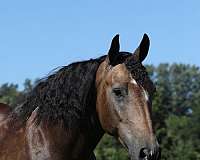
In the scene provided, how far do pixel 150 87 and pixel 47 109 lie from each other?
3.98 ft

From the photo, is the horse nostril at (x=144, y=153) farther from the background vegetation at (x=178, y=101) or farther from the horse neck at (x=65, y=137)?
the background vegetation at (x=178, y=101)

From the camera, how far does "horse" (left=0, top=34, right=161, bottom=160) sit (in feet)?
20.5

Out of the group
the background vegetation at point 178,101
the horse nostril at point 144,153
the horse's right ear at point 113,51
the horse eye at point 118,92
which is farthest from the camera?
the background vegetation at point 178,101

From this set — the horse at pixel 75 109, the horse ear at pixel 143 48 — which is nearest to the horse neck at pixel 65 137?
the horse at pixel 75 109

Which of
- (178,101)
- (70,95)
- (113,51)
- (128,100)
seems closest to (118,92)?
(128,100)

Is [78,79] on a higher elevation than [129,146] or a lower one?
higher

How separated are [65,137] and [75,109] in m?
0.33

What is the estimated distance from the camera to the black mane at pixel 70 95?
6.53 m

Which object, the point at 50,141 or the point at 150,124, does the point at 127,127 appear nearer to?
the point at 150,124

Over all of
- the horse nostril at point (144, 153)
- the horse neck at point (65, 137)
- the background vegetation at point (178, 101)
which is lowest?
the background vegetation at point (178, 101)

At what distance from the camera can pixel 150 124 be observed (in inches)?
232

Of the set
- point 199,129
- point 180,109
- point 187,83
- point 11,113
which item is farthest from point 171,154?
point 187,83

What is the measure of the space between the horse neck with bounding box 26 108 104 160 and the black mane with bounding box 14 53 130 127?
80 millimetres

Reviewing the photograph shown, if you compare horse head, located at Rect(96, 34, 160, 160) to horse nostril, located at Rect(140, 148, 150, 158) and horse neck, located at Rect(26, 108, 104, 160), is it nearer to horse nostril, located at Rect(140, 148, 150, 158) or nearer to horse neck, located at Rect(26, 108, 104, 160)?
horse nostril, located at Rect(140, 148, 150, 158)
